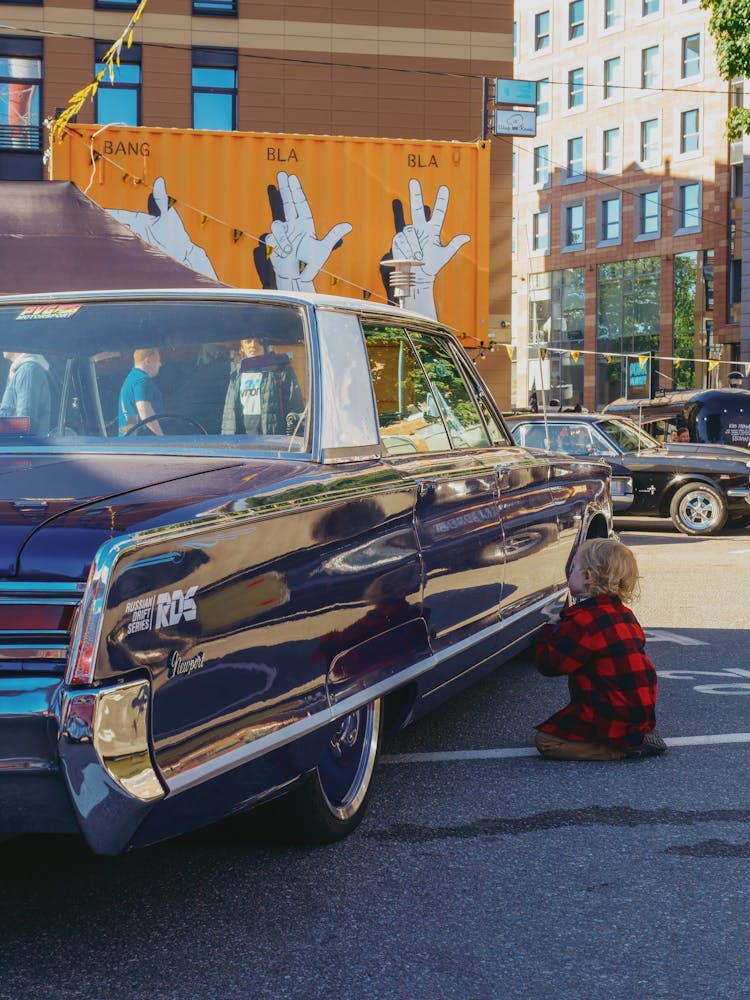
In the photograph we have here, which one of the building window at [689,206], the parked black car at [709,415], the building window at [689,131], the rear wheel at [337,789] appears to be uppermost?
the building window at [689,131]

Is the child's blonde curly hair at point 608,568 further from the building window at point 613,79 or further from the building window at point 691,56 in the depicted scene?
the building window at point 613,79

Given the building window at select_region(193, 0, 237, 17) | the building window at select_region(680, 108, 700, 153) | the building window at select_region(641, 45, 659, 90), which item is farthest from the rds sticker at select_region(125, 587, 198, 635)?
the building window at select_region(641, 45, 659, 90)

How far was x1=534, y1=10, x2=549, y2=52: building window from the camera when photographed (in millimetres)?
61344

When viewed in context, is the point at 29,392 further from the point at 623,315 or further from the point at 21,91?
the point at 623,315

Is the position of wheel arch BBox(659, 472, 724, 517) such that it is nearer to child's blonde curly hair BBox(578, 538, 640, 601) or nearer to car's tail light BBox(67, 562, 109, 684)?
child's blonde curly hair BBox(578, 538, 640, 601)

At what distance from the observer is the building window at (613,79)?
191 ft

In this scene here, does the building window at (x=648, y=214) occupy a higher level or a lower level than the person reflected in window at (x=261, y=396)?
higher

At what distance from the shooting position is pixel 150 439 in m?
3.96

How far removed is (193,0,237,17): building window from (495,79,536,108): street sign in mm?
6598

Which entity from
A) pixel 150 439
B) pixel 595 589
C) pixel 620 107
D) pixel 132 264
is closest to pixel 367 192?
pixel 132 264

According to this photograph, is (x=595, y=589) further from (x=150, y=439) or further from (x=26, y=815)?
(x=26, y=815)

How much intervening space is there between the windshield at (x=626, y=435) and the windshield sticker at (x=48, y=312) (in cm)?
1323

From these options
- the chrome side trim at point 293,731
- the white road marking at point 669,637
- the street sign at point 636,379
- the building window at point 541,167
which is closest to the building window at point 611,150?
the building window at point 541,167

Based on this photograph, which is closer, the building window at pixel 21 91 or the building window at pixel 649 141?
the building window at pixel 21 91
